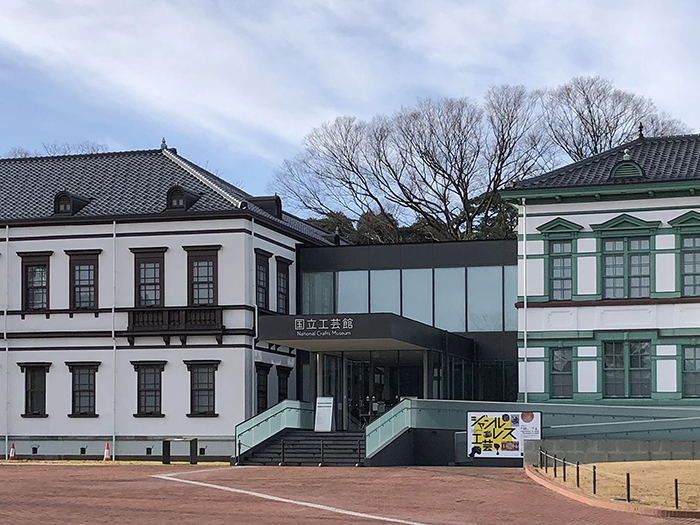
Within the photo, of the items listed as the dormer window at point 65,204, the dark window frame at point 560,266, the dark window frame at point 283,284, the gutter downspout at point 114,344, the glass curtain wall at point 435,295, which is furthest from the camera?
the dark window frame at point 283,284

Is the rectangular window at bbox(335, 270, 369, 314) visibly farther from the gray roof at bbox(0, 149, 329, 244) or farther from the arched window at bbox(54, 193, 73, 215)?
the arched window at bbox(54, 193, 73, 215)

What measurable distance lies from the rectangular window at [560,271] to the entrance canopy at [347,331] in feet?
14.5

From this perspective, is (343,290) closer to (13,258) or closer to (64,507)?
(13,258)

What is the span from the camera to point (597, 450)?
35156 millimetres

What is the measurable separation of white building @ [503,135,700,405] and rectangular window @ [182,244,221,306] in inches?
413

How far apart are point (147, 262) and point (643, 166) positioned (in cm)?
1739

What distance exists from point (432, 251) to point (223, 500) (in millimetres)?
21911

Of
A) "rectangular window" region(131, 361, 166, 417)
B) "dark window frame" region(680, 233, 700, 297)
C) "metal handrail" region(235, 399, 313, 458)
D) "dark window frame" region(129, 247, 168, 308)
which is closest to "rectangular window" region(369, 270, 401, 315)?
"metal handrail" region(235, 399, 313, 458)

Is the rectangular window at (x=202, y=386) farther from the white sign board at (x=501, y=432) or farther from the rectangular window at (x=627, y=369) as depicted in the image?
the rectangular window at (x=627, y=369)

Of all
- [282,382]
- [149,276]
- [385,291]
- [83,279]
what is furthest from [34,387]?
[385,291]

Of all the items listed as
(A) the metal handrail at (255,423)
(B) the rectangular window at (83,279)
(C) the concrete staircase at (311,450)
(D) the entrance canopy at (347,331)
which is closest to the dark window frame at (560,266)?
(D) the entrance canopy at (347,331)

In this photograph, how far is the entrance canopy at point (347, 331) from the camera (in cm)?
3897

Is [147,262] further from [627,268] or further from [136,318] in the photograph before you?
[627,268]

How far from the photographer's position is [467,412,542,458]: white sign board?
118ft
